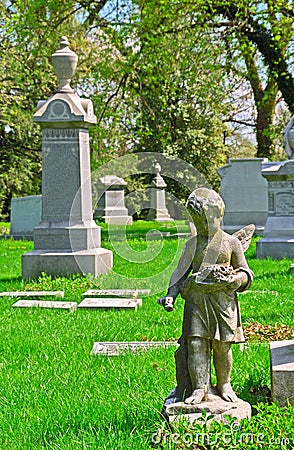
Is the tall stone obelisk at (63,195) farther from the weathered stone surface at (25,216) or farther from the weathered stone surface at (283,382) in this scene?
the weathered stone surface at (25,216)

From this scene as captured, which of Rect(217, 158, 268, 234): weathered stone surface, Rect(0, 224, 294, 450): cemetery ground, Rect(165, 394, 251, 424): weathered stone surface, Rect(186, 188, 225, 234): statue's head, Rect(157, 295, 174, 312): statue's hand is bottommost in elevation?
Rect(0, 224, 294, 450): cemetery ground

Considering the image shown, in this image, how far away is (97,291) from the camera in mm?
8891

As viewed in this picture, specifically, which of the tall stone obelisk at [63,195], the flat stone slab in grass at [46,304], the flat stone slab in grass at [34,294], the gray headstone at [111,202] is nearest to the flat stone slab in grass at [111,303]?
the flat stone slab in grass at [46,304]

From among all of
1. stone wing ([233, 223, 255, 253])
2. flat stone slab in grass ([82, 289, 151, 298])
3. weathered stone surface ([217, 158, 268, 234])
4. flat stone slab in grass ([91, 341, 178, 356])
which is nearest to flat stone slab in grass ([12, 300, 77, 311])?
flat stone slab in grass ([82, 289, 151, 298])

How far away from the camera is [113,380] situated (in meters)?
4.82

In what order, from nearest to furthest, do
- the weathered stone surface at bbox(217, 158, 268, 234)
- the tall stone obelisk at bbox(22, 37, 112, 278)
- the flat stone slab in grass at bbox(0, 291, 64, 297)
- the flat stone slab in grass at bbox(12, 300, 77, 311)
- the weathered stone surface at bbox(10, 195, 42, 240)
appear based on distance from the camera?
the flat stone slab in grass at bbox(12, 300, 77, 311)
the flat stone slab in grass at bbox(0, 291, 64, 297)
the tall stone obelisk at bbox(22, 37, 112, 278)
the weathered stone surface at bbox(217, 158, 268, 234)
the weathered stone surface at bbox(10, 195, 42, 240)

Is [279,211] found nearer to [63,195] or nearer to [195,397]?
[63,195]

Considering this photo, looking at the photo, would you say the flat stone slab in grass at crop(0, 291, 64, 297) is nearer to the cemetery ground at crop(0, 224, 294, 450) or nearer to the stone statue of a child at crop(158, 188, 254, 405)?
the cemetery ground at crop(0, 224, 294, 450)

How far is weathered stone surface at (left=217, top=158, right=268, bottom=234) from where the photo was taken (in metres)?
18.8

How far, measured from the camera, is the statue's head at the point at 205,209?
12.1ft

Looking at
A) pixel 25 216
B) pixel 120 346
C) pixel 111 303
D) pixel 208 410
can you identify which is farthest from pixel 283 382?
pixel 25 216

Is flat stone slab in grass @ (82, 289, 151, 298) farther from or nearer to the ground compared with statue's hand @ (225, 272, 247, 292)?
nearer to the ground

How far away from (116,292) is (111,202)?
19.1 meters

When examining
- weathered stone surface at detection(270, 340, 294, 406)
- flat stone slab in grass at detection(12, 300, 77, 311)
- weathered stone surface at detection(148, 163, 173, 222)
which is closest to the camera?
weathered stone surface at detection(270, 340, 294, 406)
